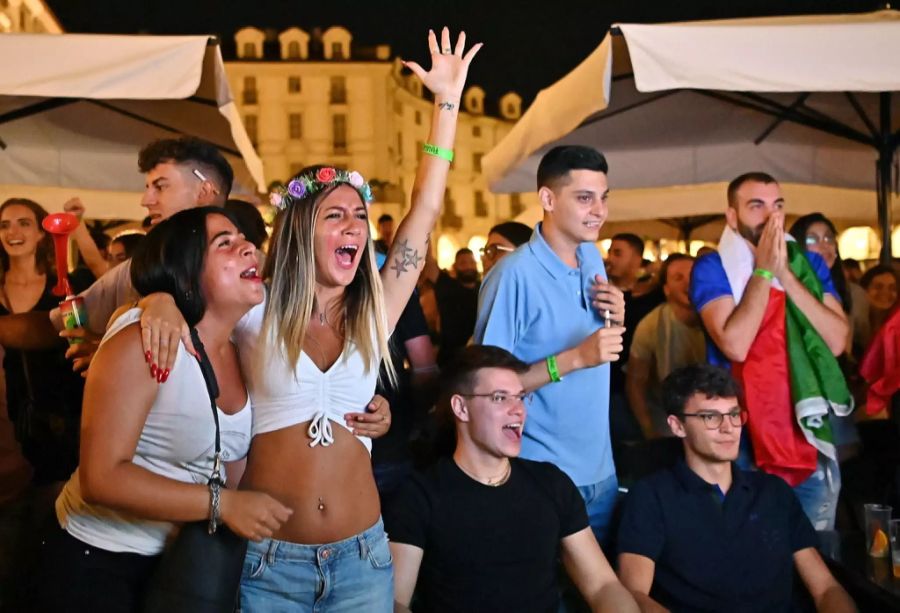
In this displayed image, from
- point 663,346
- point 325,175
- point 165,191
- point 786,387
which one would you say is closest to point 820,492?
point 786,387

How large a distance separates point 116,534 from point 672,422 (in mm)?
2453

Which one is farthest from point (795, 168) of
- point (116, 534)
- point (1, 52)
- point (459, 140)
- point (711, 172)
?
point (459, 140)

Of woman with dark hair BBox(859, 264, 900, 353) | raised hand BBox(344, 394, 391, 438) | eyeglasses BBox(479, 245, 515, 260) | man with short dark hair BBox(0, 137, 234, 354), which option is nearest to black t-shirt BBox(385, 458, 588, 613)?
raised hand BBox(344, 394, 391, 438)

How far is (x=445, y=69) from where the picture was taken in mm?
3703

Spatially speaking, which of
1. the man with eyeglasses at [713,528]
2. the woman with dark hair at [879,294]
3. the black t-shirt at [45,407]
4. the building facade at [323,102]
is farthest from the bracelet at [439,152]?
the building facade at [323,102]

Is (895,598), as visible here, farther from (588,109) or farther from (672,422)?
(588,109)

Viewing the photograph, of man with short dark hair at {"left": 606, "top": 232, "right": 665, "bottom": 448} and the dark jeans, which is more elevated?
man with short dark hair at {"left": 606, "top": 232, "right": 665, "bottom": 448}

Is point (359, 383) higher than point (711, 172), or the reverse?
point (711, 172)

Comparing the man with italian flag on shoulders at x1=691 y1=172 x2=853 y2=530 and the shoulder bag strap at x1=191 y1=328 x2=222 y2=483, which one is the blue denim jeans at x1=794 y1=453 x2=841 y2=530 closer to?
the man with italian flag on shoulders at x1=691 y1=172 x2=853 y2=530

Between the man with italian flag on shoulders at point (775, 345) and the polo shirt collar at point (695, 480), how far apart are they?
37cm

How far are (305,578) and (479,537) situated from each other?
3.21ft

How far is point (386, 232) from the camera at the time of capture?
30.8 ft

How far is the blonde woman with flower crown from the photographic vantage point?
2938mm

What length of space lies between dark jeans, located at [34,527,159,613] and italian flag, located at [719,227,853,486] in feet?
9.38
